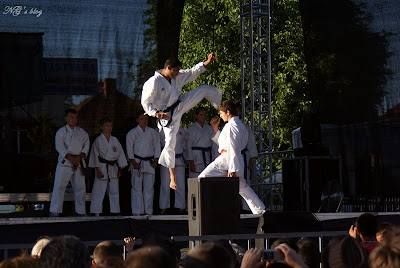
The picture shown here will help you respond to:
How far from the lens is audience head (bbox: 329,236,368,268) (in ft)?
9.62

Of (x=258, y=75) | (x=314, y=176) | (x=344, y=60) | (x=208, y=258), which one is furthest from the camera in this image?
(x=258, y=75)

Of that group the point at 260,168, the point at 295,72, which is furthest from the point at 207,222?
the point at 295,72

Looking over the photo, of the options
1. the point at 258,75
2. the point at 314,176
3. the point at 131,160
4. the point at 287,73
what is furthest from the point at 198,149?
the point at 287,73

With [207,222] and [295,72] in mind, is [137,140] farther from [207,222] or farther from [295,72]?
[295,72]

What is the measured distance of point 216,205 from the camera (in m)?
6.61

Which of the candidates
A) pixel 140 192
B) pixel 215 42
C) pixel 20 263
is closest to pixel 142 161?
pixel 140 192

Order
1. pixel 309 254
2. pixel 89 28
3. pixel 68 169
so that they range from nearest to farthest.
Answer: pixel 309 254
pixel 68 169
pixel 89 28

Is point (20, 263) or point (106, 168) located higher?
point (106, 168)

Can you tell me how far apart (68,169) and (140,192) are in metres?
1.09

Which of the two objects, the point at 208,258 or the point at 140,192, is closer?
the point at 208,258

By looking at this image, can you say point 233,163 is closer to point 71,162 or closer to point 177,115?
point 177,115

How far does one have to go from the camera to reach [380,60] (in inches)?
398

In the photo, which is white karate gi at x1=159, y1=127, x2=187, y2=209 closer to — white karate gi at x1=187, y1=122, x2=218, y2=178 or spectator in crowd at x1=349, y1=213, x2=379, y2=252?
white karate gi at x1=187, y1=122, x2=218, y2=178

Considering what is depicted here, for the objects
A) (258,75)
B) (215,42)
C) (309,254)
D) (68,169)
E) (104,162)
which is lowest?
(309,254)
